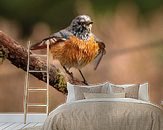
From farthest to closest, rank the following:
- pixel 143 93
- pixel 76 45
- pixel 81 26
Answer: pixel 81 26, pixel 76 45, pixel 143 93

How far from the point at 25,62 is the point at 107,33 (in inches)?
53.7

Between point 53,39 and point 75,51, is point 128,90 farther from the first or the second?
point 53,39

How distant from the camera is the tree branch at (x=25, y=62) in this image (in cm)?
614

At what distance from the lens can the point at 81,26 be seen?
244 inches

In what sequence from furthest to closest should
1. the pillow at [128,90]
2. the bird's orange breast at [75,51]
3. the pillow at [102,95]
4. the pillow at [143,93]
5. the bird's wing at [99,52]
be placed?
→ the bird's wing at [99,52], the bird's orange breast at [75,51], the pillow at [143,93], the pillow at [128,90], the pillow at [102,95]

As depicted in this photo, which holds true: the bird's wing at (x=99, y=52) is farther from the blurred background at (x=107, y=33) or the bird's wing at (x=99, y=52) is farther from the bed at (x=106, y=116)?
the bed at (x=106, y=116)

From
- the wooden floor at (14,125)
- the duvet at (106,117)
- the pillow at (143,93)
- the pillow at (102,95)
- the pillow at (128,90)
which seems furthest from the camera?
the wooden floor at (14,125)

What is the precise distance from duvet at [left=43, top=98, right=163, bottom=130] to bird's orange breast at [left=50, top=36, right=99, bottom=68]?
225 centimetres

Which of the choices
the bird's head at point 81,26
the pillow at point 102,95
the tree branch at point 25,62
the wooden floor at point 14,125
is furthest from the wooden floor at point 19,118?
the pillow at point 102,95

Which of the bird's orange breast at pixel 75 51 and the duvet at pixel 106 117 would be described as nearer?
the duvet at pixel 106 117

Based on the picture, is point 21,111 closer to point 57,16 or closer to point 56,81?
point 56,81

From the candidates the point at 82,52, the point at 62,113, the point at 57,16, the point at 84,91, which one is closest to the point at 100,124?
the point at 62,113

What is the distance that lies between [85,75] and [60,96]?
0.52 metres

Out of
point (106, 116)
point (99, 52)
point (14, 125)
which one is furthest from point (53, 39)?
point (106, 116)
